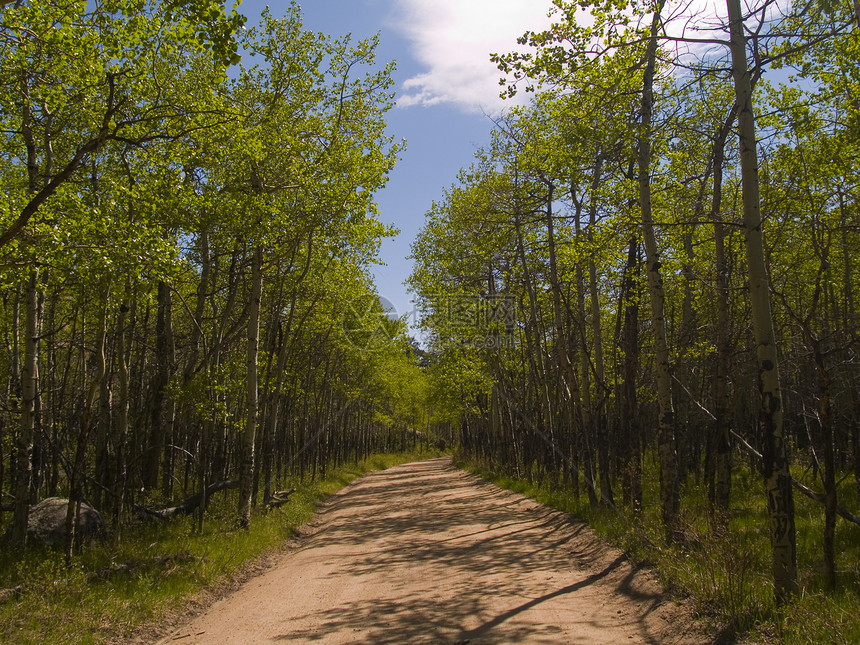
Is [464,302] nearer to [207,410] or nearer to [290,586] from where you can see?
[207,410]

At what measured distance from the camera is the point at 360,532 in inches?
539

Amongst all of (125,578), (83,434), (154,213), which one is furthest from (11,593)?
(154,213)

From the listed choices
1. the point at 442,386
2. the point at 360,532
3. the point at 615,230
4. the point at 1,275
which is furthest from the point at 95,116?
the point at 442,386

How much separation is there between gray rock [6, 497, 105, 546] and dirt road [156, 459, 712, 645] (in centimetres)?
363

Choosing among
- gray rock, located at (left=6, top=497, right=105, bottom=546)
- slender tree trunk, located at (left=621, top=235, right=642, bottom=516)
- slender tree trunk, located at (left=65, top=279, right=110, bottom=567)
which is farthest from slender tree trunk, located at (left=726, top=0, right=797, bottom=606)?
gray rock, located at (left=6, top=497, right=105, bottom=546)

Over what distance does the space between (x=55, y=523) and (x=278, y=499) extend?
7.28 m

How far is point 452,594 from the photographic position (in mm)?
7707

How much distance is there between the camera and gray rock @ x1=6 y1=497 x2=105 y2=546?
10383 millimetres

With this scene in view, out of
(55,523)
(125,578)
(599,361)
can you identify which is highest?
(599,361)

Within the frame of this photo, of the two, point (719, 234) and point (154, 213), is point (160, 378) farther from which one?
point (719, 234)

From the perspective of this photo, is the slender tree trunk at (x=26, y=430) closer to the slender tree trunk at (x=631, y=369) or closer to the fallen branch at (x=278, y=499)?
the fallen branch at (x=278, y=499)

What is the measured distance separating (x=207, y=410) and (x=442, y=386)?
1952 cm
